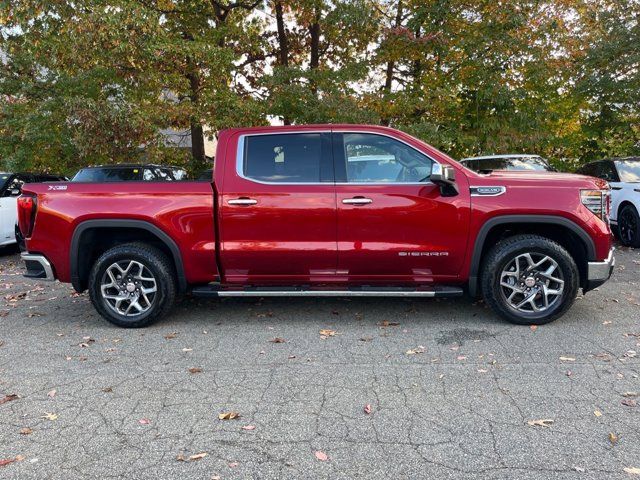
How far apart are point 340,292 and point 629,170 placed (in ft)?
24.8

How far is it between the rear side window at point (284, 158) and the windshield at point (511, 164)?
18.6ft

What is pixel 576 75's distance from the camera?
1364cm

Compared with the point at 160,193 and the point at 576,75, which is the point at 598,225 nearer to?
the point at 160,193

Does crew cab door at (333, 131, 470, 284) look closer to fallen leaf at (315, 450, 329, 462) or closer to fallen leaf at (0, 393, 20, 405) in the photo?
fallen leaf at (315, 450, 329, 462)

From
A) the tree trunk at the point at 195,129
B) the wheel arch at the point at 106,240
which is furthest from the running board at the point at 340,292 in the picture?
the tree trunk at the point at 195,129

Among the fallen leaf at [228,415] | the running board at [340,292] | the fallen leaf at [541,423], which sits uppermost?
the running board at [340,292]

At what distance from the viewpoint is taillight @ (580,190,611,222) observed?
15.2 feet

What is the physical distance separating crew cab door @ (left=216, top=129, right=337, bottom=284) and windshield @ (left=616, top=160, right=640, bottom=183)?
709cm

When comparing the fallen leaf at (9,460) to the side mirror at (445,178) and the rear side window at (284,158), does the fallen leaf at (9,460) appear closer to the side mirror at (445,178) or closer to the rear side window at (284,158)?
the rear side window at (284,158)

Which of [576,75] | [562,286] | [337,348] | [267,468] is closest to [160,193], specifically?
[337,348]

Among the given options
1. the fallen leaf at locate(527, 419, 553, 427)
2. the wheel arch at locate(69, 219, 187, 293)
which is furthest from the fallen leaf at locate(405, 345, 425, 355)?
the wheel arch at locate(69, 219, 187, 293)

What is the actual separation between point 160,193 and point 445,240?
278 centimetres

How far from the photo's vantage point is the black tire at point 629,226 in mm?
8773

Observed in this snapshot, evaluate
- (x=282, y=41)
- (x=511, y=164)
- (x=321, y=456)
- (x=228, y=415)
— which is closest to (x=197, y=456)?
(x=228, y=415)
